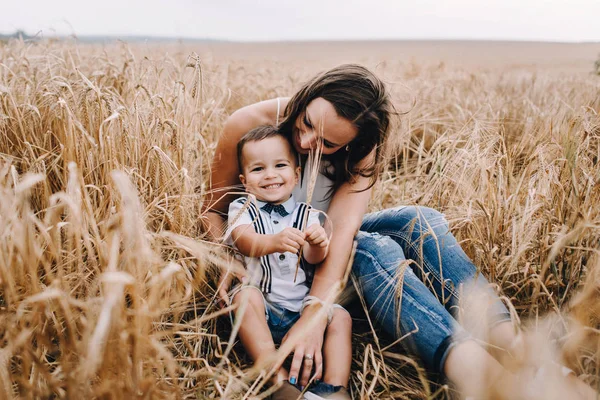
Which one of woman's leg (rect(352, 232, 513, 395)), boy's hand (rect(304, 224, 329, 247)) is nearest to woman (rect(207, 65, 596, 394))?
woman's leg (rect(352, 232, 513, 395))

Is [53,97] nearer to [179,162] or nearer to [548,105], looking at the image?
[179,162]

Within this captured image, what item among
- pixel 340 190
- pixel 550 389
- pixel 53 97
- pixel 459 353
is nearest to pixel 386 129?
pixel 340 190

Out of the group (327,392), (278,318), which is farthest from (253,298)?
(327,392)

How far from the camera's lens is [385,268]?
1.33 m

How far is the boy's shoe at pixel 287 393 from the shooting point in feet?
3.49

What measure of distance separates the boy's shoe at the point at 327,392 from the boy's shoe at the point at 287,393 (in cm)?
3

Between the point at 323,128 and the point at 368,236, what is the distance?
0.41 meters

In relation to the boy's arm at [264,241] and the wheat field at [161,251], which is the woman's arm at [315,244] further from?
the wheat field at [161,251]

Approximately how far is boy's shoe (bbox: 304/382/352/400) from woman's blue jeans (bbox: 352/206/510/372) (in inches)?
9.5

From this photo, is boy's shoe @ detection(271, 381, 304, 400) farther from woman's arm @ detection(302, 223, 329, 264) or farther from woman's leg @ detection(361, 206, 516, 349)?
woman's leg @ detection(361, 206, 516, 349)

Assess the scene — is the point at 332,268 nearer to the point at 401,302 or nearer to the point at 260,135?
the point at 401,302

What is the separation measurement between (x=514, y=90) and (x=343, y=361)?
382 centimetres

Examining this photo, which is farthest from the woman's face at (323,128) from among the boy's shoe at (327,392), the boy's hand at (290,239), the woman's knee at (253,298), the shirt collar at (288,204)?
the boy's shoe at (327,392)

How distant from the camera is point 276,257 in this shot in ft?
4.60
